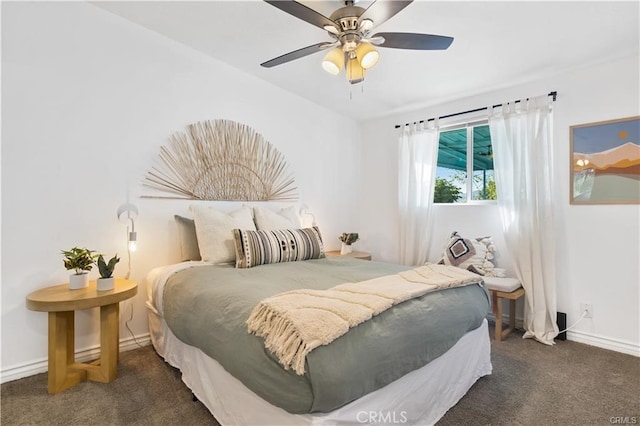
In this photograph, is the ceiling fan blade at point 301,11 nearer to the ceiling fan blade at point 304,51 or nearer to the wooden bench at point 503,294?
the ceiling fan blade at point 304,51

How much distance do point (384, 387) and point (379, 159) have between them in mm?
3419

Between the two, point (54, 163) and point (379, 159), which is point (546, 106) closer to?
point (379, 159)

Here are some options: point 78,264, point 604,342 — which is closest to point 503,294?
point 604,342

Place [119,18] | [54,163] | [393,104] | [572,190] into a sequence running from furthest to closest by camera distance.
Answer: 1. [393,104]
2. [572,190]
3. [119,18]
4. [54,163]

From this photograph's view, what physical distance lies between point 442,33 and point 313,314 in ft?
7.51

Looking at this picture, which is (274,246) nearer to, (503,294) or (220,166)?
(220,166)

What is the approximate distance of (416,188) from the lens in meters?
3.78

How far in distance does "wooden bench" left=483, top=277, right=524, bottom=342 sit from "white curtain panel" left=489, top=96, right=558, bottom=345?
4.6 inches

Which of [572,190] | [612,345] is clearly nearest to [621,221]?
[572,190]

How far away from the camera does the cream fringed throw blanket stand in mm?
1100

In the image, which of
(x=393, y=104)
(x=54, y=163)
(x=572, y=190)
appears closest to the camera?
(x=54, y=163)

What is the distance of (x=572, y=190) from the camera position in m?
2.82

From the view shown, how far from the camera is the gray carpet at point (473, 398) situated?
1651 millimetres

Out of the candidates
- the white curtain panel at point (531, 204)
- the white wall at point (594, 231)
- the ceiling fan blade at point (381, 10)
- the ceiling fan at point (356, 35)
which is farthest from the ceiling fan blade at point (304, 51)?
the white wall at point (594, 231)
